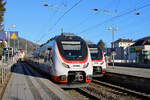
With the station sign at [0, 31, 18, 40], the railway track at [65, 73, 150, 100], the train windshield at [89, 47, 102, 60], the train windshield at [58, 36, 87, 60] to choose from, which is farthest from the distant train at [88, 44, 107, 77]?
the station sign at [0, 31, 18, 40]

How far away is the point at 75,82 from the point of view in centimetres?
1195

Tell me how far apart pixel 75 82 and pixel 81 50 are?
2021 millimetres

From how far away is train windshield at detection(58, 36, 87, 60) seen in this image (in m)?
12.1

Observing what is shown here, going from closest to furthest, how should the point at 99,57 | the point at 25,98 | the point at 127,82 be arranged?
the point at 25,98
the point at 127,82
the point at 99,57

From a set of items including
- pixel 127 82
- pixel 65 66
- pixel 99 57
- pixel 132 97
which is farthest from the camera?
pixel 99 57

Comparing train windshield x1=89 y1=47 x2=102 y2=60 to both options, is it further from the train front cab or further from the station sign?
the station sign

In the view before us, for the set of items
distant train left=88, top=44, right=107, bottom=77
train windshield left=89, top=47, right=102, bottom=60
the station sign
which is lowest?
distant train left=88, top=44, right=107, bottom=77

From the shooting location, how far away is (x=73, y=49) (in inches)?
492

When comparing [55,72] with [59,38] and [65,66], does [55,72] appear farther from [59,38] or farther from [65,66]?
[59,38]

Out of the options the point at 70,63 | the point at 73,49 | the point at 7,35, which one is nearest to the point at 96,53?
the point at 73,49

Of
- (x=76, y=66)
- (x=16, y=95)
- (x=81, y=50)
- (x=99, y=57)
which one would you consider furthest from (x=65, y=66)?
(x=99, y=57)

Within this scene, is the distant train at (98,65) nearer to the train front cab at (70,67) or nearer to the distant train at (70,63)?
the distant train at (70,63)

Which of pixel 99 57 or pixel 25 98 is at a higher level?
pixel 99 57

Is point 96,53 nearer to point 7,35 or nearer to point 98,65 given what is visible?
→ point 98,65
